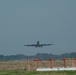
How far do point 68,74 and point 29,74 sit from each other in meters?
3.63

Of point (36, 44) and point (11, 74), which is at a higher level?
point (36, 44)

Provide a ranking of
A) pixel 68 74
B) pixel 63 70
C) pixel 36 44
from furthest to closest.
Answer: pixel 36 44 < pixel 63 70 < pixel 68 74

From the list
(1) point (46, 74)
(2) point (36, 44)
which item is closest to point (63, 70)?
(1) point (46, 74)

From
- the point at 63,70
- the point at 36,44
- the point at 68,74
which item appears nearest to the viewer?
the point at 68,74

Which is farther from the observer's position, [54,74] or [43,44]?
[43,44]

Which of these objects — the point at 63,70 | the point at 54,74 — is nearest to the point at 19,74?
the point at 54,74

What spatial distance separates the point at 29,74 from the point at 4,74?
2568 mm

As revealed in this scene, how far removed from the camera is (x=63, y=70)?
1581 inches

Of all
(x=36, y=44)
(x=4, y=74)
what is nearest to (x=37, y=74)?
(x=4, y=74)

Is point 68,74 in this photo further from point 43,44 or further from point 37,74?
point 43,44

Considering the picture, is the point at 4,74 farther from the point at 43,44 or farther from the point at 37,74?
the point at 43,44

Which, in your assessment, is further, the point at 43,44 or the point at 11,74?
the point at 43,44

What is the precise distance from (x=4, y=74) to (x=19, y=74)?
1.72 m

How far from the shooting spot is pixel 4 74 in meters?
36.1
